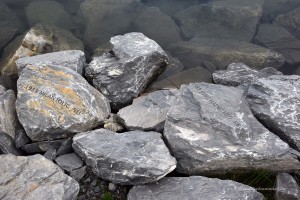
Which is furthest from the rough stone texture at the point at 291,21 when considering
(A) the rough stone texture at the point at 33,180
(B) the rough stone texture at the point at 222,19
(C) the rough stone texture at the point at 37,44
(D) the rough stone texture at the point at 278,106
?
(A) the rough stone texture at the point at 33,180

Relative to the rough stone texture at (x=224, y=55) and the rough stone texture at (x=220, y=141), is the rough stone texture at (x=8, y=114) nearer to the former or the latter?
the rough stone texture at (x=220, y=141)

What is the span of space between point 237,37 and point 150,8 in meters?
1.86

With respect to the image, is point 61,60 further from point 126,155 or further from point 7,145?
point 126,155

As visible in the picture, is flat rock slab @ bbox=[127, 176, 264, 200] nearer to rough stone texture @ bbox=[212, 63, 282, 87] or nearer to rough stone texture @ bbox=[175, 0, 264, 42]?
rough stone texture @ bbox=[212, 63, 282, 87]

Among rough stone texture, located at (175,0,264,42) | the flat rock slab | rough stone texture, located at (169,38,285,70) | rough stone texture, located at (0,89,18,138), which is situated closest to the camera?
the flat rock slab

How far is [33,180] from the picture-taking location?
3080 mm

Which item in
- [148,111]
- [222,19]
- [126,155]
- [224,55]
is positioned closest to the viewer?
[126,155]

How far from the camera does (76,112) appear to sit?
12.2 ft

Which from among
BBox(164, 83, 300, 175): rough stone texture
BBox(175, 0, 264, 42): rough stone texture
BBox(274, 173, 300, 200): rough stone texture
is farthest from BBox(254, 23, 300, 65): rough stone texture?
BBox(274, 173, 300, 200): rough stone texture

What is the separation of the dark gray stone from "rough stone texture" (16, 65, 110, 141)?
0.75 feet

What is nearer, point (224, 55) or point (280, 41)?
point (224, 55)

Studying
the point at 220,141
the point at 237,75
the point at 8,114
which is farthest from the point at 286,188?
the point at 8,114

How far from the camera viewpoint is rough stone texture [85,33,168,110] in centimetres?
435

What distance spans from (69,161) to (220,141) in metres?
1.50
